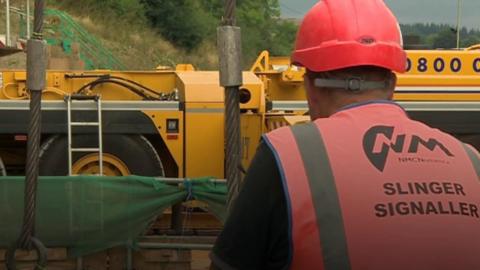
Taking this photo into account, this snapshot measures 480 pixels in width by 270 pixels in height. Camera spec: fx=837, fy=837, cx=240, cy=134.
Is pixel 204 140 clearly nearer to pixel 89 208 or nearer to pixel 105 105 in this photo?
pixel 105 105

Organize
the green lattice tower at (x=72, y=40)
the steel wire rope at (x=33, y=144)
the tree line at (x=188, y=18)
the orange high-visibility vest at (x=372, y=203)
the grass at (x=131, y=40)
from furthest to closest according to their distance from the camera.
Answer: the tree line at (x=188, y=18) → the grass at (x=131, y=40) → the green lattice tower at (x=72, y=40) → the steel wire rope at (x=33, y=144) → the orange high-visibility vest at (x=372, y=203)

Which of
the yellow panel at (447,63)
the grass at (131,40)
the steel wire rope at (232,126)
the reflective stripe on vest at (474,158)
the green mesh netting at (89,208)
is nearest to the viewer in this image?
the reflective stripe on vest at (474,158)

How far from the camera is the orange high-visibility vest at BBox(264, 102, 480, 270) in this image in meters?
1.84

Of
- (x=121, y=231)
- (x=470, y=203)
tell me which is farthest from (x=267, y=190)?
(x=121, y=231)

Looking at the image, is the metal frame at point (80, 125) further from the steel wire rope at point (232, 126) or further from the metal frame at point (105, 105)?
the steel wire rope at point (232, 126)

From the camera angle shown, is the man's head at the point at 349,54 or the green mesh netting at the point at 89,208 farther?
the green mesh netting at the point at 89,208

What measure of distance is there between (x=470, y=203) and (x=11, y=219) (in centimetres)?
472

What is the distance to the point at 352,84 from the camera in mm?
2002

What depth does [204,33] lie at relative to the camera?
222ft

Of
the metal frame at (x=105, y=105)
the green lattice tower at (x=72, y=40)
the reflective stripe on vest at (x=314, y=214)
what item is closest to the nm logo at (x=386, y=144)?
the reflective stripe on vest at (x=314, y=214)

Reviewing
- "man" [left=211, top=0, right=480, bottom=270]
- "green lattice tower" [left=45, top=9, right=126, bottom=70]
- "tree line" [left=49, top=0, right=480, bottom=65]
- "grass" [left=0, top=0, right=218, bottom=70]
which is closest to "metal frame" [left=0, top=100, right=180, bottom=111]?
"man" [left=211, top=0, right=480, bottom=270]

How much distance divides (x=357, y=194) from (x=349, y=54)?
35 centimetres

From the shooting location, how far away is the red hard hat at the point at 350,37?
2002 millimetres

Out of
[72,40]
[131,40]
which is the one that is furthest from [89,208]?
[131,40]
